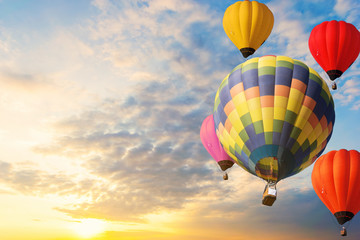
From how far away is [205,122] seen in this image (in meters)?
30.1

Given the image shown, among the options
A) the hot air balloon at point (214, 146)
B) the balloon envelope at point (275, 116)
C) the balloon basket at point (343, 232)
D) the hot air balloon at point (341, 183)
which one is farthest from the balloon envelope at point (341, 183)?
the hot air balloon at point (214, 146)

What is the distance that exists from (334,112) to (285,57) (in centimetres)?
398

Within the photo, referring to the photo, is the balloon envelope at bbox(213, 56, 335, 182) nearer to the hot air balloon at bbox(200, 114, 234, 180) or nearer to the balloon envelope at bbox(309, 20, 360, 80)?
the hot air balloon at bbox(200, 114, 234, 180)

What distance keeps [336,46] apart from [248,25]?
632 centimetres

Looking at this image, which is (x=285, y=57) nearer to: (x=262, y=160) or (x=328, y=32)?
(x=262, y=160)

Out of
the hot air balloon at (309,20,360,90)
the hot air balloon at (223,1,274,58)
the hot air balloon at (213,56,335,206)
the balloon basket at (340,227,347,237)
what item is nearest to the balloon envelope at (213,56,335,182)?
the hot air balloon at (213,56,335,206)

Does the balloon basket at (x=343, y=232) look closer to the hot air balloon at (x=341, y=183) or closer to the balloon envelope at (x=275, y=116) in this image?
the hot air balloon at (x=341, y=183)

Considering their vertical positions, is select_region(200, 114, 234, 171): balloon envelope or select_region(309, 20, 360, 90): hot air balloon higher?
select_region(309, 20, 360, 90): hot air balloon

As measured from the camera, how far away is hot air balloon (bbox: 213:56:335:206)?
20625 mm

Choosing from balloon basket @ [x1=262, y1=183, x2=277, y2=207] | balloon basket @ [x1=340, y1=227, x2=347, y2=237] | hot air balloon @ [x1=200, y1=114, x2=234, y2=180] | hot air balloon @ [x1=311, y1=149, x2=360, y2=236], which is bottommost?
balloon basket @ [x1=340, y1=227, x2=347, y2=237]

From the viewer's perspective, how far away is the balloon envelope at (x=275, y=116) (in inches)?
813

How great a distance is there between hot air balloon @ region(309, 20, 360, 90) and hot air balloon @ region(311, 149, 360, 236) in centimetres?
603

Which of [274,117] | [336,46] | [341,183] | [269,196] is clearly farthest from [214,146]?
[336,46]

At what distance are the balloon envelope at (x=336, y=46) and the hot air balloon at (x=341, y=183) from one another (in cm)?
644
